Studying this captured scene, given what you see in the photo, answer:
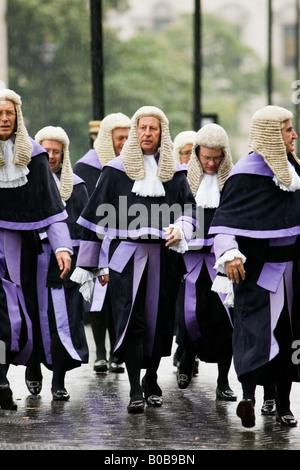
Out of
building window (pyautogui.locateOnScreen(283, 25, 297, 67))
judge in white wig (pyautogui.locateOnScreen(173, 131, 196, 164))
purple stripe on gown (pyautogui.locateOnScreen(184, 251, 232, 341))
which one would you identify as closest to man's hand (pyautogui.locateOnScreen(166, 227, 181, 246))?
purple stripe on gown (pyautogui.locateOnScreen(184, 251, 232, 341))

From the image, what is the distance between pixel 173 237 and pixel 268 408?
4.29 ft

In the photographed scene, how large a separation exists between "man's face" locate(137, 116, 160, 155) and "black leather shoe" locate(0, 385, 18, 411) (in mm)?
1983

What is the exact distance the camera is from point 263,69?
83500 millimetres

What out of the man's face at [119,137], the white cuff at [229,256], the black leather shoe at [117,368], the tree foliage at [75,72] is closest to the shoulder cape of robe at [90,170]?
the man's face at [119,137]

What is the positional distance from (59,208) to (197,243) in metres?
1.25

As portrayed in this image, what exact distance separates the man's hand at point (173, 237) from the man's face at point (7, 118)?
1289 millimetres

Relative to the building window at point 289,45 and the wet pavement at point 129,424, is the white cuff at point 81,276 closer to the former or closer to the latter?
the wet pavement at point 129,424

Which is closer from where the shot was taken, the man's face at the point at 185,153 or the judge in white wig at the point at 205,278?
the judge in white wig at the point at 205,278

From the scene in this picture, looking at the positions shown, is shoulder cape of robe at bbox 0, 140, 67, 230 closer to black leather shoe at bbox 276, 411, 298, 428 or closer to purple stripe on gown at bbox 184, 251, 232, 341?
purple stripe on gown at bbox 184, 251, 232, 341

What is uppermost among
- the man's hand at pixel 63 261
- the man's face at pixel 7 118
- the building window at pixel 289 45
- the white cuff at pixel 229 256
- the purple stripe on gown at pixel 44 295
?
the building window at pixel 289 45

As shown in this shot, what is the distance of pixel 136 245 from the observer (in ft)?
29.8

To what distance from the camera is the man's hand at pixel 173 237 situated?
878 centimetres
